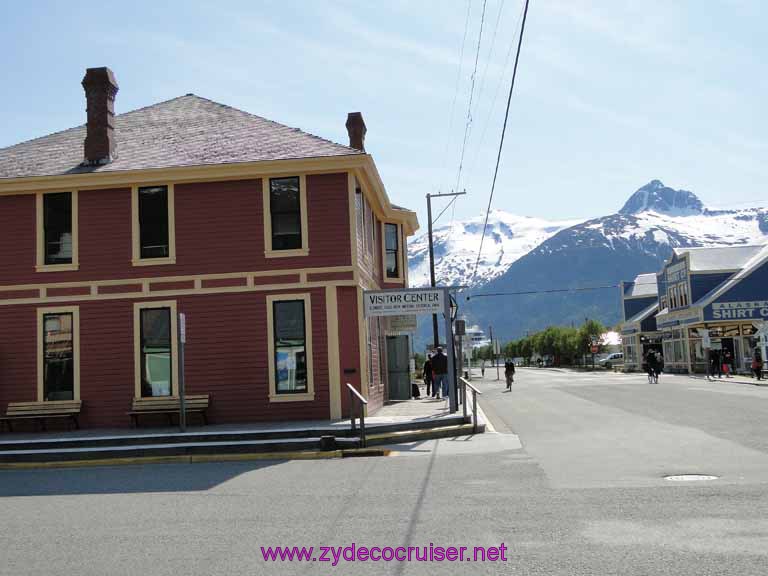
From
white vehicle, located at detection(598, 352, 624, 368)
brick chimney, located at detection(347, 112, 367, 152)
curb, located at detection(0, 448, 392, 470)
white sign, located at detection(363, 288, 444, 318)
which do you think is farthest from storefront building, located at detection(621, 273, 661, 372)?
curb, located at detection(0, 448, 392, 470)

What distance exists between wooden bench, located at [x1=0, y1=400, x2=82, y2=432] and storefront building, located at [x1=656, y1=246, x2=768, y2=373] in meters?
40.7

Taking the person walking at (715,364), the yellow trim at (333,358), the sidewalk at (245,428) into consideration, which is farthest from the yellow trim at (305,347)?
the person walking at (715,364)

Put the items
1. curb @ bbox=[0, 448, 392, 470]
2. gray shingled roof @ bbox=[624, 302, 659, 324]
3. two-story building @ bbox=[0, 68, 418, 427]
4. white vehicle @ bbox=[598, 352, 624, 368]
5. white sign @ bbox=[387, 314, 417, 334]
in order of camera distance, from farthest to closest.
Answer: white vehicle @ bbox=[598, 352, 624, 368]
gray shingled roof @ bbox=[624, 302, 659, 324]
white sign @ bbox=[387, 314, 417, 334]
two-story building @ bbox=[0, 68, 418, 427]
curb @ bbox=[0, 448, 392, 470]

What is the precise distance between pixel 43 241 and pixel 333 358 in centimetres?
790

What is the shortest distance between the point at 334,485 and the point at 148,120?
54.9 ft

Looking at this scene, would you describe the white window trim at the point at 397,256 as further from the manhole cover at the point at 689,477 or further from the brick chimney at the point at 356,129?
the manhole cover at the point at 689,477

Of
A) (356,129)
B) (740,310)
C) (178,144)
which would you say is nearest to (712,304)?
(740,310)

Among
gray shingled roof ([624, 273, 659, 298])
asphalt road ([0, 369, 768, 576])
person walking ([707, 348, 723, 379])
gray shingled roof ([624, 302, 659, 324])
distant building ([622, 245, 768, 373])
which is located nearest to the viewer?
asphalt road ([0, 369, 768, 576])

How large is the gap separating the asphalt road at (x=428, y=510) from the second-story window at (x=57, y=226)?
763cm

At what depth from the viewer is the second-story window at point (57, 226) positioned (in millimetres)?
21734

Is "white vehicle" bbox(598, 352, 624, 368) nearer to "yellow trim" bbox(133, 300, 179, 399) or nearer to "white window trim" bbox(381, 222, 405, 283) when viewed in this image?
"white window trim" bbox(381, 222, 405, 283)

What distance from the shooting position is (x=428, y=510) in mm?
9430

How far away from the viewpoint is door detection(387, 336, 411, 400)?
2933 cm

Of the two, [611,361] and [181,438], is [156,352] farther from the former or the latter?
[611,361]
